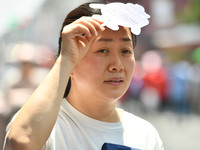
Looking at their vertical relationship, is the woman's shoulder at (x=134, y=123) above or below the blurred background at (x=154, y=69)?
above

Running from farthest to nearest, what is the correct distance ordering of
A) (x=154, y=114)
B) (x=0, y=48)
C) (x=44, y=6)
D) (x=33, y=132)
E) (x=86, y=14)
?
(x=44, y=6) < (x=154, y=114) < (x=0, y=48) < (x=86, y=14) < (x=33, y=132)

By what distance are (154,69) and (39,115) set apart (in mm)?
14446

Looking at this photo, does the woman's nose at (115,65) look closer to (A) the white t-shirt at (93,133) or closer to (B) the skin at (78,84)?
(B) the skin at (78,84)

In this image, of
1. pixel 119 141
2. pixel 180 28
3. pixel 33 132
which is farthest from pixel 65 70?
pixel 180 28

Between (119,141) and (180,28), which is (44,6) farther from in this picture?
(119,141)

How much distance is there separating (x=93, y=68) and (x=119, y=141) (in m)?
0.37

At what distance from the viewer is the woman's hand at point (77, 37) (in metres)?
1.86

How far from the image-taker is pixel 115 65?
80.8 inches

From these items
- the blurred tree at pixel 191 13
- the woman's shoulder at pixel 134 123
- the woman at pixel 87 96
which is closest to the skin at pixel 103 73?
the woman at pixel 87 96

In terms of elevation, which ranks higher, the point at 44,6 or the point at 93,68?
the point at 93,68

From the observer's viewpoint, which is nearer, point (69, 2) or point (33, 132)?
point (33, 132)

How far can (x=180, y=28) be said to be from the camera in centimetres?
3512

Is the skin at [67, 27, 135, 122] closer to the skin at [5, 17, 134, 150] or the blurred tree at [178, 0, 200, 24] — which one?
the skin at [5, 17, 134, 150]

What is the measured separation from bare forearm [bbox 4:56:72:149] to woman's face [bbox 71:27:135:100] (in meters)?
0.26
